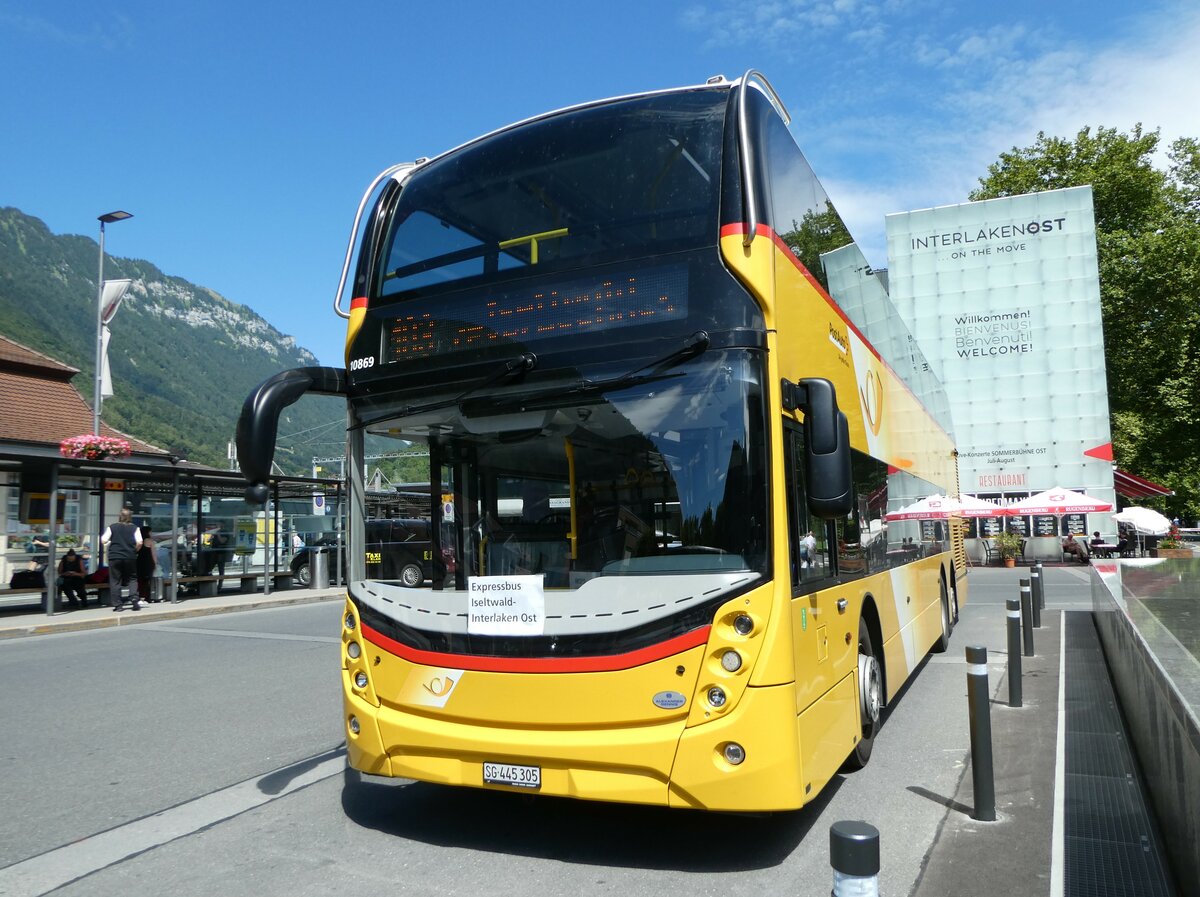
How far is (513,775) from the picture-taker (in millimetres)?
4355

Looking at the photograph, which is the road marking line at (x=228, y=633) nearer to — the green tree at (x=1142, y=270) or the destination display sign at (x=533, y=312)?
the destination display sign at (x=533, y=312)

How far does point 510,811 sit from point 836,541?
7.89 ft

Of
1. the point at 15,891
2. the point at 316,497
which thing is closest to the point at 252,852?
the point at 15,891

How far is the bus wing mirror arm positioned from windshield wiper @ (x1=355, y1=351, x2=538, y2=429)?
20.9 inches

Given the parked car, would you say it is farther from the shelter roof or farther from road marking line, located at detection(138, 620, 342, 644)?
the shelter roof

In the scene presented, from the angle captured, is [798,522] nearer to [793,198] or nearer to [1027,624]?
[793,198]

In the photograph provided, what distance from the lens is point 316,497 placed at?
23141mm

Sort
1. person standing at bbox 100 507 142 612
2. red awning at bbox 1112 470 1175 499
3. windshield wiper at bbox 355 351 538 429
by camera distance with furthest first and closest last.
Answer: red awning at bbox 1112 470 1175 499 < person standing at bbox 100 507 142 612 < windshield wiper at bbox 355 351 538 429

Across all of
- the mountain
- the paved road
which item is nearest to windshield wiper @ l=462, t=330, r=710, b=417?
the paved road

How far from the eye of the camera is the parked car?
198 inches

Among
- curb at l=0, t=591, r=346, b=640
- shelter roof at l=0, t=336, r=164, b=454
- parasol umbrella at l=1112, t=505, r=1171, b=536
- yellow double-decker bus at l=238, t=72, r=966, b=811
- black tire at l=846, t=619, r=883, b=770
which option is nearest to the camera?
yellow double-decker bus at l=238, t=72, r=966, b=811

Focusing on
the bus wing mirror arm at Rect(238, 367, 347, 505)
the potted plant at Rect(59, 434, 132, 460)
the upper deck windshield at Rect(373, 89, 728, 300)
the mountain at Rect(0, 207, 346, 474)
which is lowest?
the bus wing mirror arm at Rect(238, 367, 347, 505)

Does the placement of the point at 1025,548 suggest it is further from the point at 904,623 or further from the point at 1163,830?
the point at 1163,830

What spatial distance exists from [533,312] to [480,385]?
0.46m
